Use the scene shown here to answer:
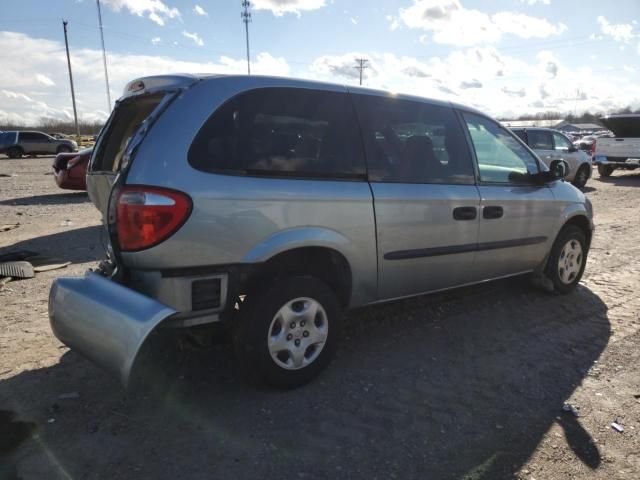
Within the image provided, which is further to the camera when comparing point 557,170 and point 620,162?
point 620,162

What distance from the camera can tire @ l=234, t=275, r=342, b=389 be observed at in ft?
9.23

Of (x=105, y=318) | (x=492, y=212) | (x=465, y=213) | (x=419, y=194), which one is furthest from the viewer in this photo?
(x=492, y=212)

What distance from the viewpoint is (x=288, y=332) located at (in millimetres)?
2969

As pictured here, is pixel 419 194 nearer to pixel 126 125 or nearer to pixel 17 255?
pixel 126 125

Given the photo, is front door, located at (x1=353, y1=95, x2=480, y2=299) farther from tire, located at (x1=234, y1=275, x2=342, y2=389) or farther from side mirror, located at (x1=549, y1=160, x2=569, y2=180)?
side mirror, located at (x1=549, y1=160, x2=569, y2=180)

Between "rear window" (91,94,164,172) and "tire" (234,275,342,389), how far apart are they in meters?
1.46

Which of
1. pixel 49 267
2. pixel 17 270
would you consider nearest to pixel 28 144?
pixel 49 267

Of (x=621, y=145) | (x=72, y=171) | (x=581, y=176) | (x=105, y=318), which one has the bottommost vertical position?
(x=581, y=176)

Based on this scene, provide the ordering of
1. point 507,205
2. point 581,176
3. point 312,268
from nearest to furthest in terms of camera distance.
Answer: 1. point 312,268
2. point 507,205
3. point 581,176

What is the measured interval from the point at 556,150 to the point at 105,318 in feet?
46.8

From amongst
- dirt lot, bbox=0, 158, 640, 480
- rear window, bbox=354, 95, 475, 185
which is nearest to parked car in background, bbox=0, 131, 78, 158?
dirt lot, bbox=0, 158, 640, 480

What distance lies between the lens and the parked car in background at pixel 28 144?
92.2ft

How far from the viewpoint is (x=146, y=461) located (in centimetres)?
241

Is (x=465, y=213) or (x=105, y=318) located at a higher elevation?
(x=465, y=213)
